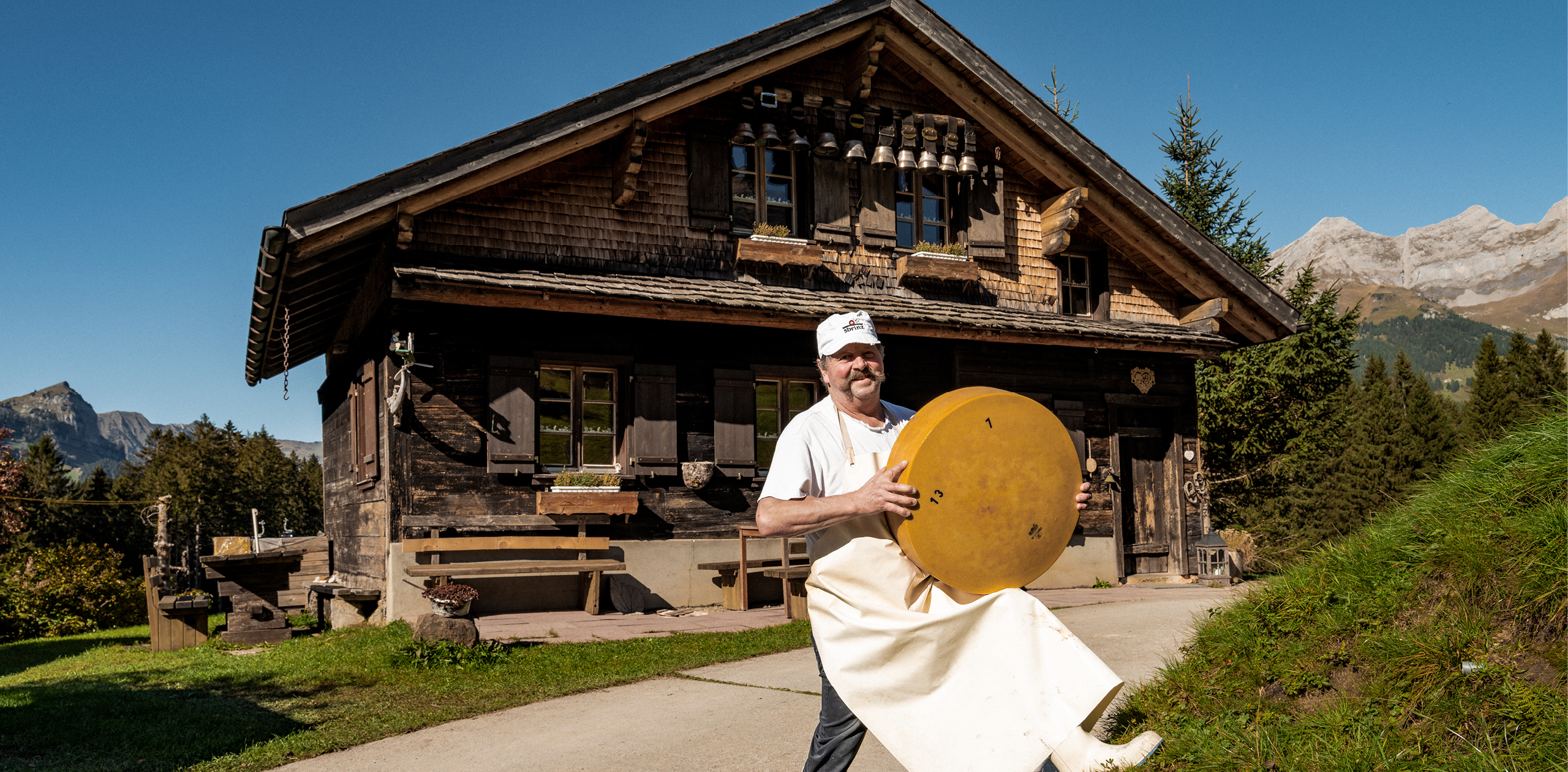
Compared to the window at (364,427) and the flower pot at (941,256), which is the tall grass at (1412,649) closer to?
the flower pot at (941,256)

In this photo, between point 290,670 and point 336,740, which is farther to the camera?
point 290,670

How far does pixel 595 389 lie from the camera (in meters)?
11.2

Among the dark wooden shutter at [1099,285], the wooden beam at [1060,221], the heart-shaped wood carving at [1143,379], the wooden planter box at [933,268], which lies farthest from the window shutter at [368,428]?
the heart-shaped wood carving at [1143,379]

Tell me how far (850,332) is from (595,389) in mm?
8129

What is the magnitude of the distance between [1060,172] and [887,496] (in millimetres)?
11239

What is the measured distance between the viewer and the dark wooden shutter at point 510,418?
1046cm

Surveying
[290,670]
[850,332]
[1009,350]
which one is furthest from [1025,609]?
[1009,350]

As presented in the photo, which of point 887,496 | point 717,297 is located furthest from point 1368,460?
point 887,496

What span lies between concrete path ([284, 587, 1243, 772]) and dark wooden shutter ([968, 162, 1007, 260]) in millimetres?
6657

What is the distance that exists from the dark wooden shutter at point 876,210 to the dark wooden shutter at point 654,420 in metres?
3.13

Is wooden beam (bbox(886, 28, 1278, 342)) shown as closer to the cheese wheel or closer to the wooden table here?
the wooden table

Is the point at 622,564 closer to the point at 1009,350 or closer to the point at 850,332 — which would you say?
the point at 1009,350

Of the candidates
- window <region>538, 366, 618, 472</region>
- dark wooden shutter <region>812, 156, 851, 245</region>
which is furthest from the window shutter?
dark wooden shutter <region>812, 156, 851, 245</region>

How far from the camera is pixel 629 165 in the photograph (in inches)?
429
